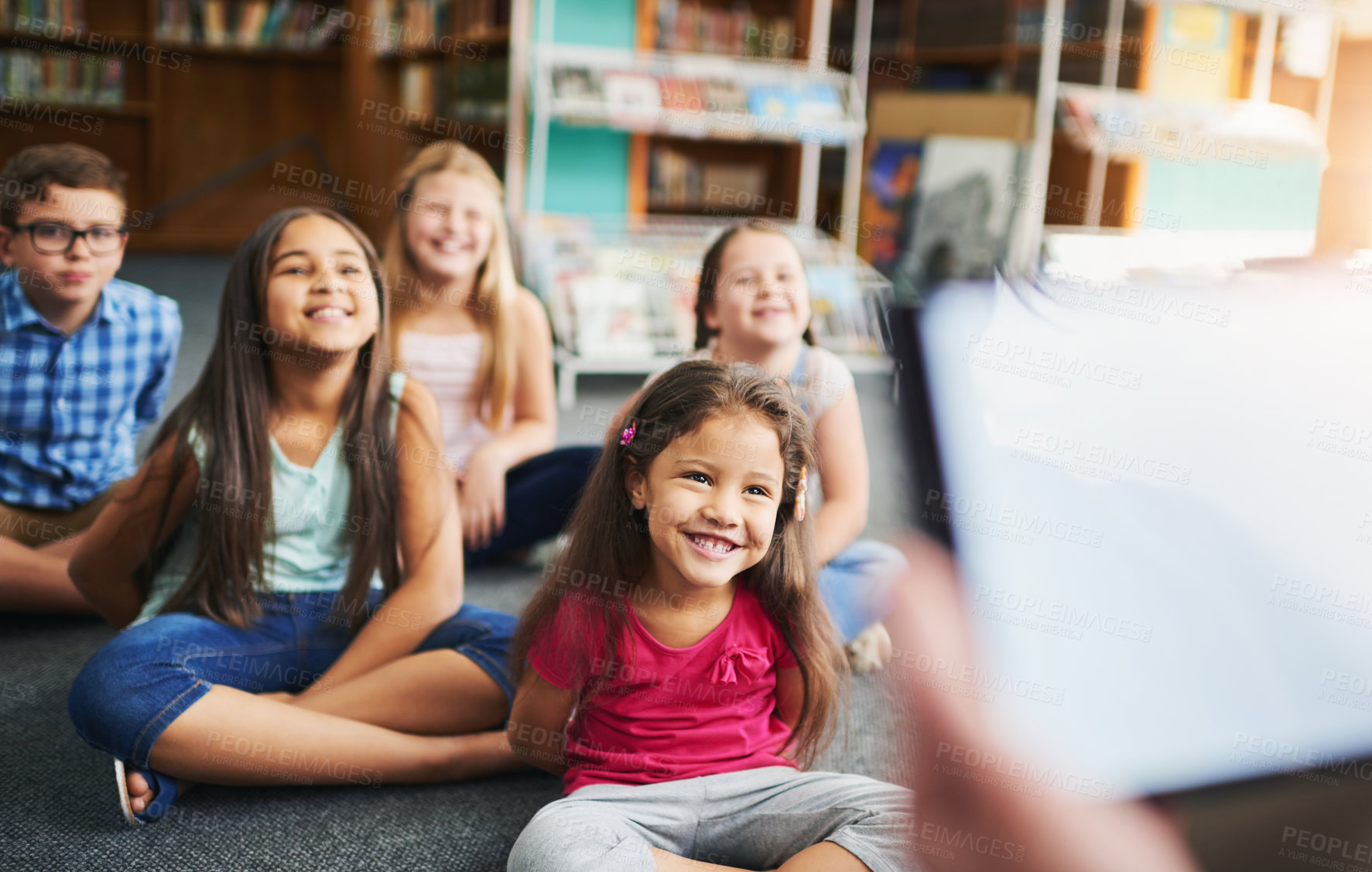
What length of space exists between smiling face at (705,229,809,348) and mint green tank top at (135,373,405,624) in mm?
505

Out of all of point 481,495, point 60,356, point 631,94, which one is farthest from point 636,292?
point 60,356

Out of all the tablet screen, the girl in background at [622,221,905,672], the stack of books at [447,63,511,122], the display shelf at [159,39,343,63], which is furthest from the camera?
the display shelf at [159,39,343,63]

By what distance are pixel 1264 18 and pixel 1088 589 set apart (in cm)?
506

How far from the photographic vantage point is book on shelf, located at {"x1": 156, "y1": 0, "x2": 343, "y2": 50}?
554cm

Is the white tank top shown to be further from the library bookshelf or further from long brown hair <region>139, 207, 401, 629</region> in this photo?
the library bookshelf

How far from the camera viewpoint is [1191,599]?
0.29 metres

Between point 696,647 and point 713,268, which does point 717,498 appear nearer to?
point 696,647

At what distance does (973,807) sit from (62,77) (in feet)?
20.5

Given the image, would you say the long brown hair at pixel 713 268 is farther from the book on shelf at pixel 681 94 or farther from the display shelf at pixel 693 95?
the book on shelf at pixel 681 94

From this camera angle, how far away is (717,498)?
104 cm

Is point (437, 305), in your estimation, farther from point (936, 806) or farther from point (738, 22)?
point (738, 22)

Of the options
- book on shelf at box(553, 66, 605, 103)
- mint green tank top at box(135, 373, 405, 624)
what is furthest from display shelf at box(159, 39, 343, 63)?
mint green tank top at box(135, 373, 405, 624)

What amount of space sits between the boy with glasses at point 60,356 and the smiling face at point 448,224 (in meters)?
0.43

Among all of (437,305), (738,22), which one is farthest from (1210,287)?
(738,22)
